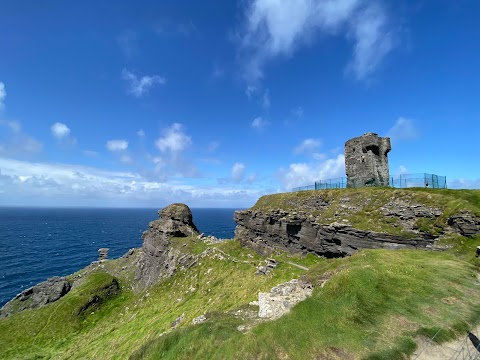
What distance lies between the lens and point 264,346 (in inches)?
643

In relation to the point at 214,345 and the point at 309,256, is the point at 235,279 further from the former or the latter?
the point at 214,345

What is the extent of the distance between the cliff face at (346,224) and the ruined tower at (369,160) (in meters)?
5.12

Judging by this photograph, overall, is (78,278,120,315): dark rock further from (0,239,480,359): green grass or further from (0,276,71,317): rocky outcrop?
(0,239,480,359): green grass

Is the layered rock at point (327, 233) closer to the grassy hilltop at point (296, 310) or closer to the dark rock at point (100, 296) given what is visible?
the grassy hilltop at point (296, 310)

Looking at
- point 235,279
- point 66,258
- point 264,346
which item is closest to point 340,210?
point 235,279

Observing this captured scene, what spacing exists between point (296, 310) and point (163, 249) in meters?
56.2

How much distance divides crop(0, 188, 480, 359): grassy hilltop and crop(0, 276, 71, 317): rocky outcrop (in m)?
6.82

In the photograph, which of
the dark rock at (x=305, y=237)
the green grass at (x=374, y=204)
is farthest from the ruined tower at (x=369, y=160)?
the dark rock at (x=305, y=237)

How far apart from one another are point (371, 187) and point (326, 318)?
101 ft

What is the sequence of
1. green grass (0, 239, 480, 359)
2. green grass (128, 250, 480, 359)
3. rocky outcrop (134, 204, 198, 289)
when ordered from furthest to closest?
rocky outcrop (134, 204, 198, 289) → green grass (0, 239, 480, 359) → green grass (128, 250, 480, 359)

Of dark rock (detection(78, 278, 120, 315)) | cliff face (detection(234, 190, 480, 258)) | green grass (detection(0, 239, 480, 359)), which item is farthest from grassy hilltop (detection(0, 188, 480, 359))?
cliff face (detection(234, 190, 480, 258))

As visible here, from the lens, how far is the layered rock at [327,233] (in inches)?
1205

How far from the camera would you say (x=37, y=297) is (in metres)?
67.1

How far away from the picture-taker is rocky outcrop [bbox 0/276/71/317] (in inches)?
2534
